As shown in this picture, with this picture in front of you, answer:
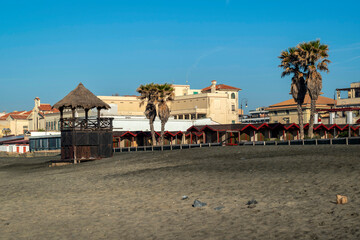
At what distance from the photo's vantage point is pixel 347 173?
59.3ft

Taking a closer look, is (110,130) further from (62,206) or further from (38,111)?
(38,111)

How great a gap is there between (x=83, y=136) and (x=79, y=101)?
316cm

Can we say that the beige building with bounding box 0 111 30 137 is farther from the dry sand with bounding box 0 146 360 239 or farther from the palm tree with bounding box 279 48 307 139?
the dry sand with bounding box 0 146 360 239

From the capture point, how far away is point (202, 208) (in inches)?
561

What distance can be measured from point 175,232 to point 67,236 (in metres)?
2.66

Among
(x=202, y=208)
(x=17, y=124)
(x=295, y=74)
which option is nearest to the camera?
(x=202, y=208)

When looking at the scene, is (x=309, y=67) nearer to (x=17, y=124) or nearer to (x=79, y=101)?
(x=79, y=101)

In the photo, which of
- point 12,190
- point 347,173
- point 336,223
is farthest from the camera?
point 12,190

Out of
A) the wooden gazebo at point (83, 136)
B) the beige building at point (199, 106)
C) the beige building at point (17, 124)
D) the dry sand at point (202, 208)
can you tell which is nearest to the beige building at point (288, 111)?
the beige building at point (199, 106)

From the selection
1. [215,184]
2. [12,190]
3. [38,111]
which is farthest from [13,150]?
[215,184]

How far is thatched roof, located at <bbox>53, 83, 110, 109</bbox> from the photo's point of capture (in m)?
41.9

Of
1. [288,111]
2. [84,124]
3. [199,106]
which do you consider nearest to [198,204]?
[84,124]

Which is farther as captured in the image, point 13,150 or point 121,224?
point 13,150

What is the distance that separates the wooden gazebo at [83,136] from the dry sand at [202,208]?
680 inches
